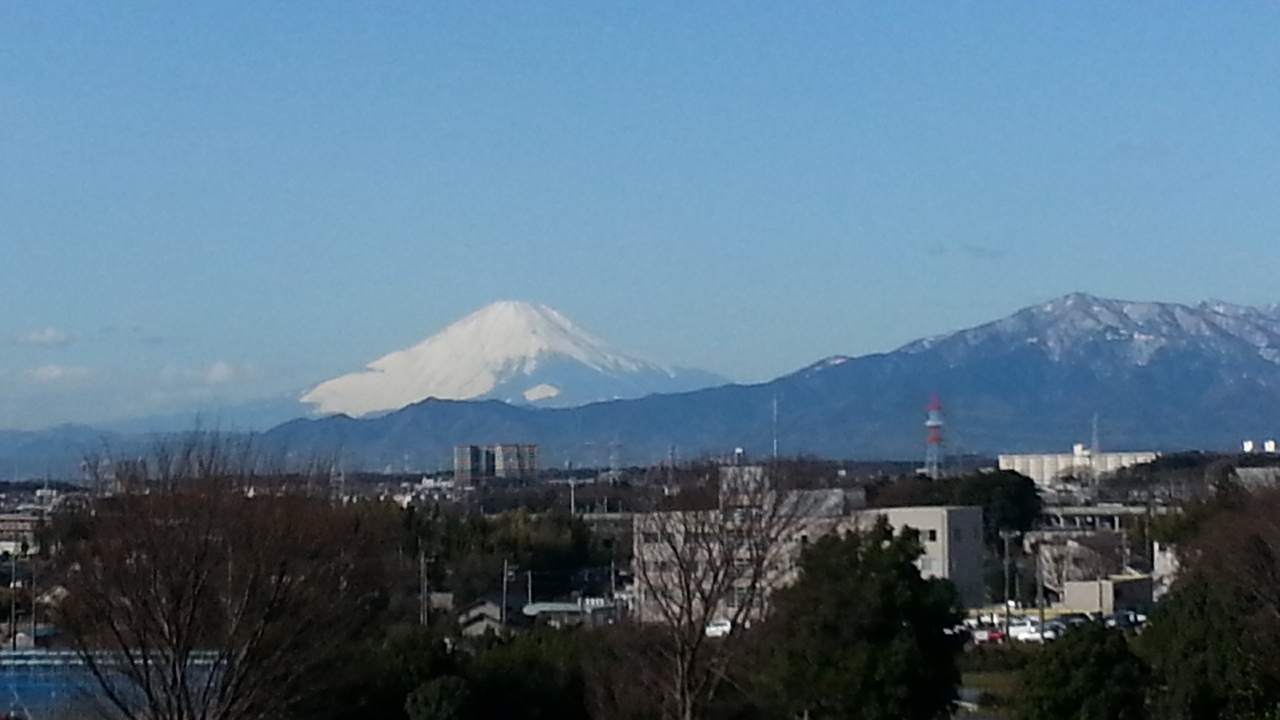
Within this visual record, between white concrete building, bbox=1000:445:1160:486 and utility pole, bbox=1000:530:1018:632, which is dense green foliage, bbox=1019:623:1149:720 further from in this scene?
white concrete building, bbox=1000:445:1160:486

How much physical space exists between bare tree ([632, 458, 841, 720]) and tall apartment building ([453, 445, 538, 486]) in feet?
248

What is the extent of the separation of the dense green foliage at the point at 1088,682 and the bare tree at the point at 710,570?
12.8 feet

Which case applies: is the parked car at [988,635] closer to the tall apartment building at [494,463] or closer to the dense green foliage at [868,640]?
the dense green foliage at [868,640]

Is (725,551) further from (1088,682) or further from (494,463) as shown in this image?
(494,463)

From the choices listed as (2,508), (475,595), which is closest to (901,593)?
(475,595)

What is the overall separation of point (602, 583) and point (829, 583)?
78.8ft

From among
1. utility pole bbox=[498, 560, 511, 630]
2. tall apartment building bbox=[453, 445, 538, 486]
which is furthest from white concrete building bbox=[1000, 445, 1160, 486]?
utility pole bbox=[498, 560, 511, 630]

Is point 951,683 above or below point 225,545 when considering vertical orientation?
below

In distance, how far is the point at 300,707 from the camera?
58.2ft

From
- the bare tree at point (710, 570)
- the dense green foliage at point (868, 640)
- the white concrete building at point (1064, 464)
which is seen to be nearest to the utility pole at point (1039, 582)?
the bare tree at point (710, 570)

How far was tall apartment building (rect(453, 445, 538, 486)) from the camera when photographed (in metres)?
104

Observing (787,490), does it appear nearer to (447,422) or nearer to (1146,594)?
(1146,594)

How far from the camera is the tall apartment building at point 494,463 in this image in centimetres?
10405

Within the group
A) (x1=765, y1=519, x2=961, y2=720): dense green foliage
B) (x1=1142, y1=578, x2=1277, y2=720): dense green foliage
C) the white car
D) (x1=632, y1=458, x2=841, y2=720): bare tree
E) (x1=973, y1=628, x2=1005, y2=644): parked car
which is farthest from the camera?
(x1=973, y1=628, x2=1005, y2=644): parked car
